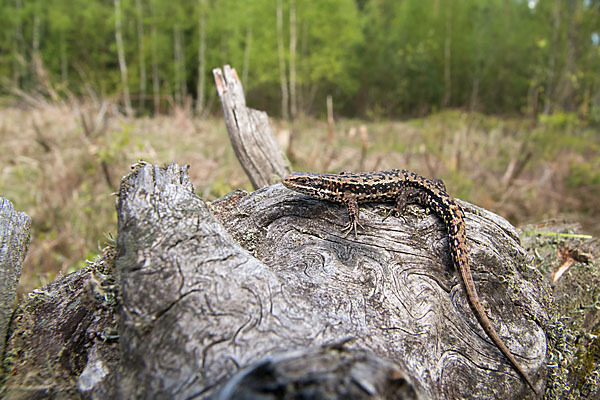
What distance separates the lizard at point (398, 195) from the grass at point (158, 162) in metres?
2.81

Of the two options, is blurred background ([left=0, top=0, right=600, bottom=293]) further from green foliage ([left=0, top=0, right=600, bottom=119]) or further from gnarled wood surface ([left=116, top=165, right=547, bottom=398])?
gnarled wood surface ([left=116, top=165, right=547, bottom=398])

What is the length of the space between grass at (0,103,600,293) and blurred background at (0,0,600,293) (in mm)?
51

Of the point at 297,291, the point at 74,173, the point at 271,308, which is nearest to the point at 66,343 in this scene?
the point at 271,308

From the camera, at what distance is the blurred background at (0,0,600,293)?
772 cm

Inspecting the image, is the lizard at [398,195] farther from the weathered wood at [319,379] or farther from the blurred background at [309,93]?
the blurred background at [309,93]

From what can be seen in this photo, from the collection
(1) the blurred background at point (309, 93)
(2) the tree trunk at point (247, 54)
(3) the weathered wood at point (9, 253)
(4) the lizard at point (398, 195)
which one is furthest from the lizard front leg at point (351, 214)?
(2) the tree trunk at point (247, 54)

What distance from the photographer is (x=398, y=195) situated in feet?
10.4

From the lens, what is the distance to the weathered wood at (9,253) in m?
2.17

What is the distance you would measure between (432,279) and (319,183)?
114cm

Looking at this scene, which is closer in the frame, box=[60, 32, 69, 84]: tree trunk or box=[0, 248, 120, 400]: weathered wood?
box=[0, 248, 120, 400]: weathered wood

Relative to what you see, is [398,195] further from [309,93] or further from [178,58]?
[178,58]

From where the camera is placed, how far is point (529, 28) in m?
24.8

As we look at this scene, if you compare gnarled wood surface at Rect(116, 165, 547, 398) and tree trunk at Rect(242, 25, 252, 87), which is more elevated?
tree trunk at Rect(242, 25, 252, 87)

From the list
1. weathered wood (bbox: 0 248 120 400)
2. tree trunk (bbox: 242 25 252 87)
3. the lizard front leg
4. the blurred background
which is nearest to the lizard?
the lizard front leg
